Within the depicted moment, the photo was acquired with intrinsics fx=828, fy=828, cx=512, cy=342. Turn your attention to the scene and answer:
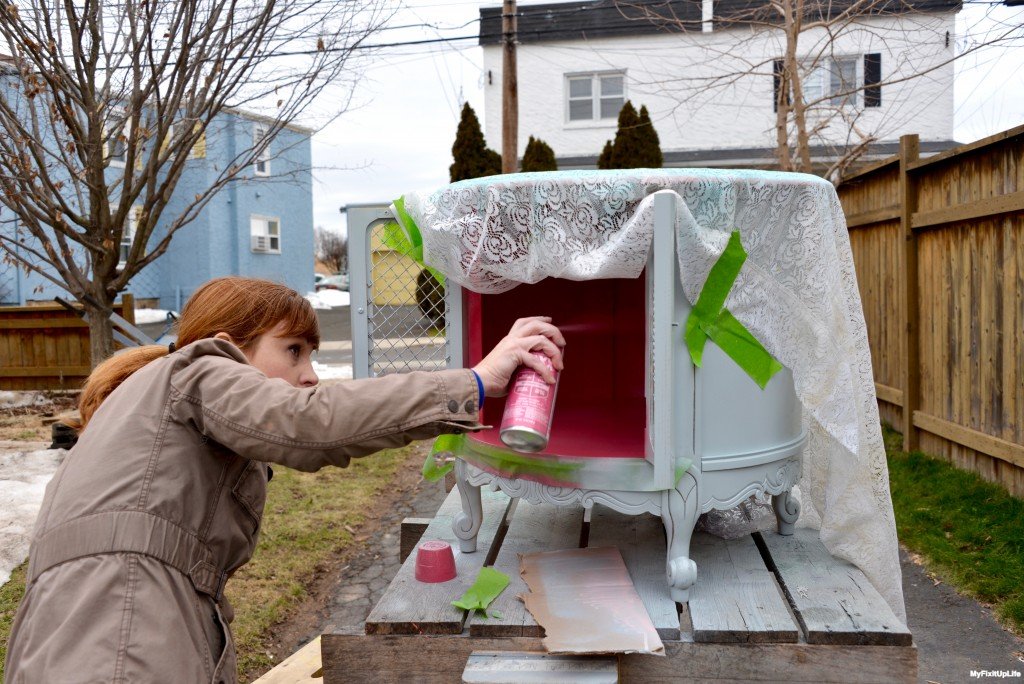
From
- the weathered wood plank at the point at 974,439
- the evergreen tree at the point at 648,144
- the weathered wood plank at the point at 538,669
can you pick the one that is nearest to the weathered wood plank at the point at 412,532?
the weathered wood plank at the point at 538,669

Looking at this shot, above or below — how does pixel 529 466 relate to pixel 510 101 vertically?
below

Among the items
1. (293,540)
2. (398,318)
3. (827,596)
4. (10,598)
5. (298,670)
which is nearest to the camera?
(827,596)

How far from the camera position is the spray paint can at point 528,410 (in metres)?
1.75

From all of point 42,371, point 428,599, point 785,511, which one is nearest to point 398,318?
point 428,599

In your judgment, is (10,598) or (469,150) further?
(469,150)

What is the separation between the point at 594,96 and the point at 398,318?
578 inches

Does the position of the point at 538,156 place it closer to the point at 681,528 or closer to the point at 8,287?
the point at 8,287

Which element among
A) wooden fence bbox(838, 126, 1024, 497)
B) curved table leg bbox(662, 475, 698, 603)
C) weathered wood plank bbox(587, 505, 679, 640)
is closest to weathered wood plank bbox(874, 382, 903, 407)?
wooden fence bbox(838, 126, 1024, 497)

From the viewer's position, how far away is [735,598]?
2154 millimetres

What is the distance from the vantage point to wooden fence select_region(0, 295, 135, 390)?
8906 millimetres

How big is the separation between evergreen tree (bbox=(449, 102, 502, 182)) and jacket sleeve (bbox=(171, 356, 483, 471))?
1130 cm

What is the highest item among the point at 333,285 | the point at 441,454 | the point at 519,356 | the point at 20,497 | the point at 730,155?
the point at 730,155

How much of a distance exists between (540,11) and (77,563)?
53.0 feet

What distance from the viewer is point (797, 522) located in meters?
2.81
